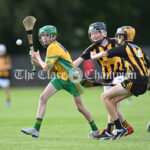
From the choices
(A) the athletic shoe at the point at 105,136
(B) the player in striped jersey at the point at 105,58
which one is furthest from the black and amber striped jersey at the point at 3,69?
(A) the athletic shoe at the point at 105,136

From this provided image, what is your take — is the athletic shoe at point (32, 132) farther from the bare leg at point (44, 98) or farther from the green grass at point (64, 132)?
the bare leg at point (44, 98)

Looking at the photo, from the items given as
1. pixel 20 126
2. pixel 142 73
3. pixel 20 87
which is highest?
pixel 142 73

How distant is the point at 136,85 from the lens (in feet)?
25.1

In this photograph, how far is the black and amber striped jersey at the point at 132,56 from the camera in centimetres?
757

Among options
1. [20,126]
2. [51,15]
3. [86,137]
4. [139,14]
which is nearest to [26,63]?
[51,15]

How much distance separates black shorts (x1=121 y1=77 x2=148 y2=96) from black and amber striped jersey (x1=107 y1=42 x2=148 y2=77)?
0.09 meters

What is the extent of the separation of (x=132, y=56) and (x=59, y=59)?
1346mm

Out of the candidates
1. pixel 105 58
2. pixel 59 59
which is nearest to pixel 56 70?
pixel 59 59

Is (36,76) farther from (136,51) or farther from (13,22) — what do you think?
(136,51)

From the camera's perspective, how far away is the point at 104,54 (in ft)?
24.8

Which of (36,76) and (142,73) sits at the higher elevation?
(142,73)

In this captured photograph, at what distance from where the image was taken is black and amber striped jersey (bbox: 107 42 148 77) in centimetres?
757

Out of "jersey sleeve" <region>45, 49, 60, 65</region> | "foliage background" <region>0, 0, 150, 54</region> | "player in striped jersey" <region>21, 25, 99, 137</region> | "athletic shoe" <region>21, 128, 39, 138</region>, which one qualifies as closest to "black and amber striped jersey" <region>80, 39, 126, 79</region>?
"player in striped jersey" <region>21, 25, 99, 137</region>

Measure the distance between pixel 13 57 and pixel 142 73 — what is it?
24761 mm
